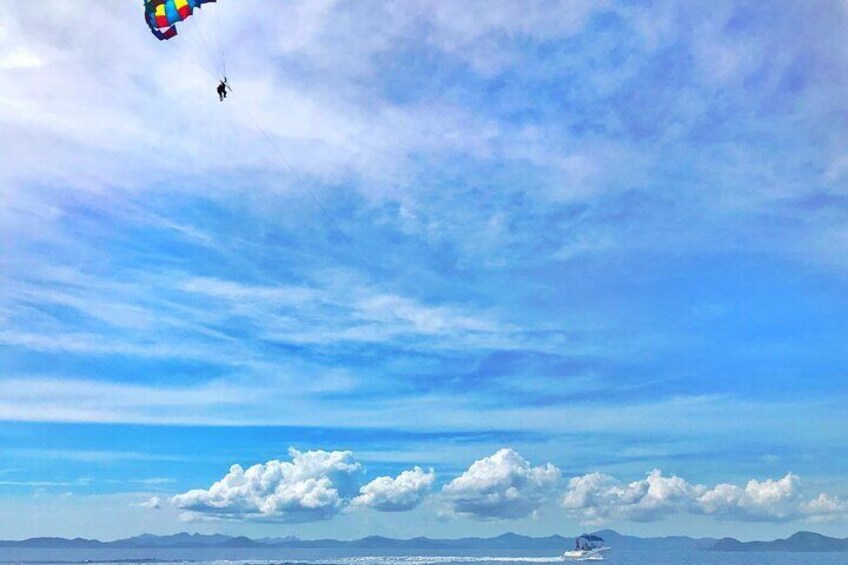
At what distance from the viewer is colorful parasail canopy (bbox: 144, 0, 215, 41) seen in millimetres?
49156

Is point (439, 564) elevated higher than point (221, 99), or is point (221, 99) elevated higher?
point (221, 99)

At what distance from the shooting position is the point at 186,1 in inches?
1945

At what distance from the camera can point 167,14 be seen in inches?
1933

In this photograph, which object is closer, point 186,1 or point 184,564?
point 186,1

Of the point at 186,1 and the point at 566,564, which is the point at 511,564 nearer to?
the point at 566,564

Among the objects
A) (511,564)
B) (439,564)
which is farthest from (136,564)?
(511,564)

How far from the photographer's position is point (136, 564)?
182 meters

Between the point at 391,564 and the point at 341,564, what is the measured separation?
13.0 meters

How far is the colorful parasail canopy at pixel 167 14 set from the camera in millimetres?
49156

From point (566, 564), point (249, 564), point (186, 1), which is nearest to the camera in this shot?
point (186, 1)

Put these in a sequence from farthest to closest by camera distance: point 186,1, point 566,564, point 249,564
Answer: point 566,564 < point 249,564 < point 186,1

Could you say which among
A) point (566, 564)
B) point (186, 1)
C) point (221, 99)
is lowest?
point (566, 564)

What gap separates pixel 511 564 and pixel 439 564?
25516 millimetres

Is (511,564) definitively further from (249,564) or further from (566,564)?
(249,564)
